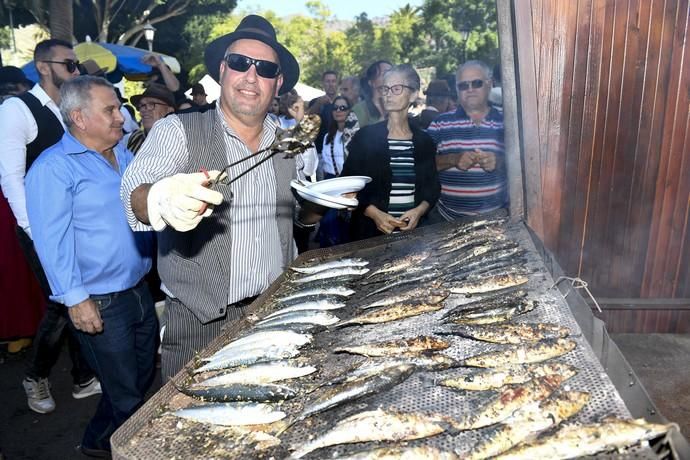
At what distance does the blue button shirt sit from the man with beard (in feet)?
3.87

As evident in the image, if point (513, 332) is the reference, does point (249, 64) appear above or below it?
above

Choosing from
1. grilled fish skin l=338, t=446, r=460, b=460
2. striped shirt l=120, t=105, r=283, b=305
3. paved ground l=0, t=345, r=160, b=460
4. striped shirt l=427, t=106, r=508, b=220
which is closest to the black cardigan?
striped shirt l=427, t=106, r=508, b=220

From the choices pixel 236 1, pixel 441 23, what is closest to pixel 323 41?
pixel 441 23

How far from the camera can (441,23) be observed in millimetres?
45094

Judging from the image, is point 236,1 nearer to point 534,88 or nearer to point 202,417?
point 534,88

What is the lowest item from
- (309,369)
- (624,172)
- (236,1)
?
(309,369)

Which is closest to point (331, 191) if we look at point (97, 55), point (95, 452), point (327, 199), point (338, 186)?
point (338, 186)

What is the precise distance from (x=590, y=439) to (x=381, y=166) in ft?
13.4

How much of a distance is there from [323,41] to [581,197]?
212 feet

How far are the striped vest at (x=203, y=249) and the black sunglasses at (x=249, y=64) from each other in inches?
13.6

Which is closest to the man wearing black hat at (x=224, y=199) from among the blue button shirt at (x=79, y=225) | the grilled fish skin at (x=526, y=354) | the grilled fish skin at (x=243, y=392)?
the blue button shirt at (x=79, y=225)

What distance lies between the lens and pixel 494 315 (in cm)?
286

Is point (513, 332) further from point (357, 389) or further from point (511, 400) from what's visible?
point (357, 389)

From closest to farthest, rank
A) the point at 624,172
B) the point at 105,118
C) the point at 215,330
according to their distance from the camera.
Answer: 1. the point at 215,330
2. the point at 105,118
3. the point at 624,172
